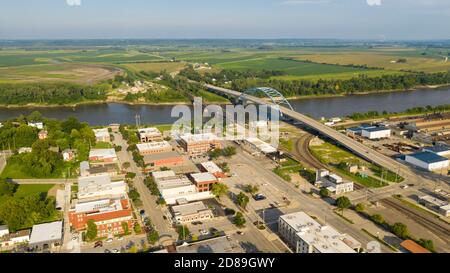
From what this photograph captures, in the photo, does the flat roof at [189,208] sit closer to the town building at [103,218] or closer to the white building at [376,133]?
the town building at [103,218]

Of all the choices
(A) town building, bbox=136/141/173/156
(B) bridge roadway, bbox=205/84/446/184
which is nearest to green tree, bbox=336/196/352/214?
(B) bridge roadway, bbox=205/84/446/184

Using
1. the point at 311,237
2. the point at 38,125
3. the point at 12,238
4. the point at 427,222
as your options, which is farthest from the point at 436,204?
the point at 38,125

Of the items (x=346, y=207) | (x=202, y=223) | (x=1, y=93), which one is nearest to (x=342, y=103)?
(x=346, y=207)

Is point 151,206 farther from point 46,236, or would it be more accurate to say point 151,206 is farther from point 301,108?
point 301,108

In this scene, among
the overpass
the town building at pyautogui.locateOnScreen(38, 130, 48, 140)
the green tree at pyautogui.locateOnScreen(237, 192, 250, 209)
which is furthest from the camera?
the town building at pyautogui.locateOnScreen(38, 130, 48, 140)

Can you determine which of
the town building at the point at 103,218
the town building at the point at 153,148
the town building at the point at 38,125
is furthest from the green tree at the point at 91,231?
the town building at the point at 38,125

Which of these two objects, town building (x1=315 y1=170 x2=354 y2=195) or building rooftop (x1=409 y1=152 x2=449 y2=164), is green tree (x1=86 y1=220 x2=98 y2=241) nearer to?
town building (x1=315 y1=170 x2=354 y2=195)
